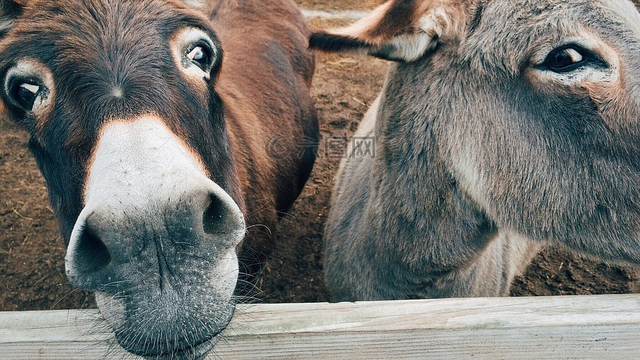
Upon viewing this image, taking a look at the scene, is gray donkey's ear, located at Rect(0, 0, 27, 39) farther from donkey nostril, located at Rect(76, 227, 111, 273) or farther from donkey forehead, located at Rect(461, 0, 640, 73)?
donkey forehead, located at Rect(461, 0, 640, 73)

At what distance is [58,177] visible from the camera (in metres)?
1.70

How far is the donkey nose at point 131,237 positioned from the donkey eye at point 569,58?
3.94 ft

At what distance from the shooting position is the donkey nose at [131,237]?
1.22m

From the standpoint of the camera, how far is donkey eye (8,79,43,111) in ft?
5.27

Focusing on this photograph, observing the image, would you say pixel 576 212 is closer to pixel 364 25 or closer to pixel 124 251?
pixel 364 25

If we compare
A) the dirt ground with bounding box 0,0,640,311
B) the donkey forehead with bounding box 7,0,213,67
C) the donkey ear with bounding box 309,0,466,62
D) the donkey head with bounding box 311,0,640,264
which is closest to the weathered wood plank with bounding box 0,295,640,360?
the donkey head with bounding box 311,0,640,264

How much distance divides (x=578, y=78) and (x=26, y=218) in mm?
3930

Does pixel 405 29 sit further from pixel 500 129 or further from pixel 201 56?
pixel 201 56

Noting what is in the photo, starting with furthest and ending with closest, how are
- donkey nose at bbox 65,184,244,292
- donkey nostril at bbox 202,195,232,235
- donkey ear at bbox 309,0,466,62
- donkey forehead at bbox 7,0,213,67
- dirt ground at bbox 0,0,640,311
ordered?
dirt ground at bbox 0,0,640,311, donkey ear at bbox 309,0,466,62, donkey forehead at bbox 7,0,213,67, donkey nostril at bbox 202,195,232,235, donkey nose at bbox 65,184,244,292

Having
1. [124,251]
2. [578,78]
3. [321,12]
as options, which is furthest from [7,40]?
[321,12]

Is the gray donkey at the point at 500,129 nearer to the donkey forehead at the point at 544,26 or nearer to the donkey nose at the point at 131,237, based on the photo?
the donkey forehead at the point at 544,26

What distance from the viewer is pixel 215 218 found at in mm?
1373

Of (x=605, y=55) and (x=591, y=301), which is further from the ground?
(x=605, y=55)

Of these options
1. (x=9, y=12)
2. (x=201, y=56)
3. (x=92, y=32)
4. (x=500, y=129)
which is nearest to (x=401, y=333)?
(x=500, y=129)
